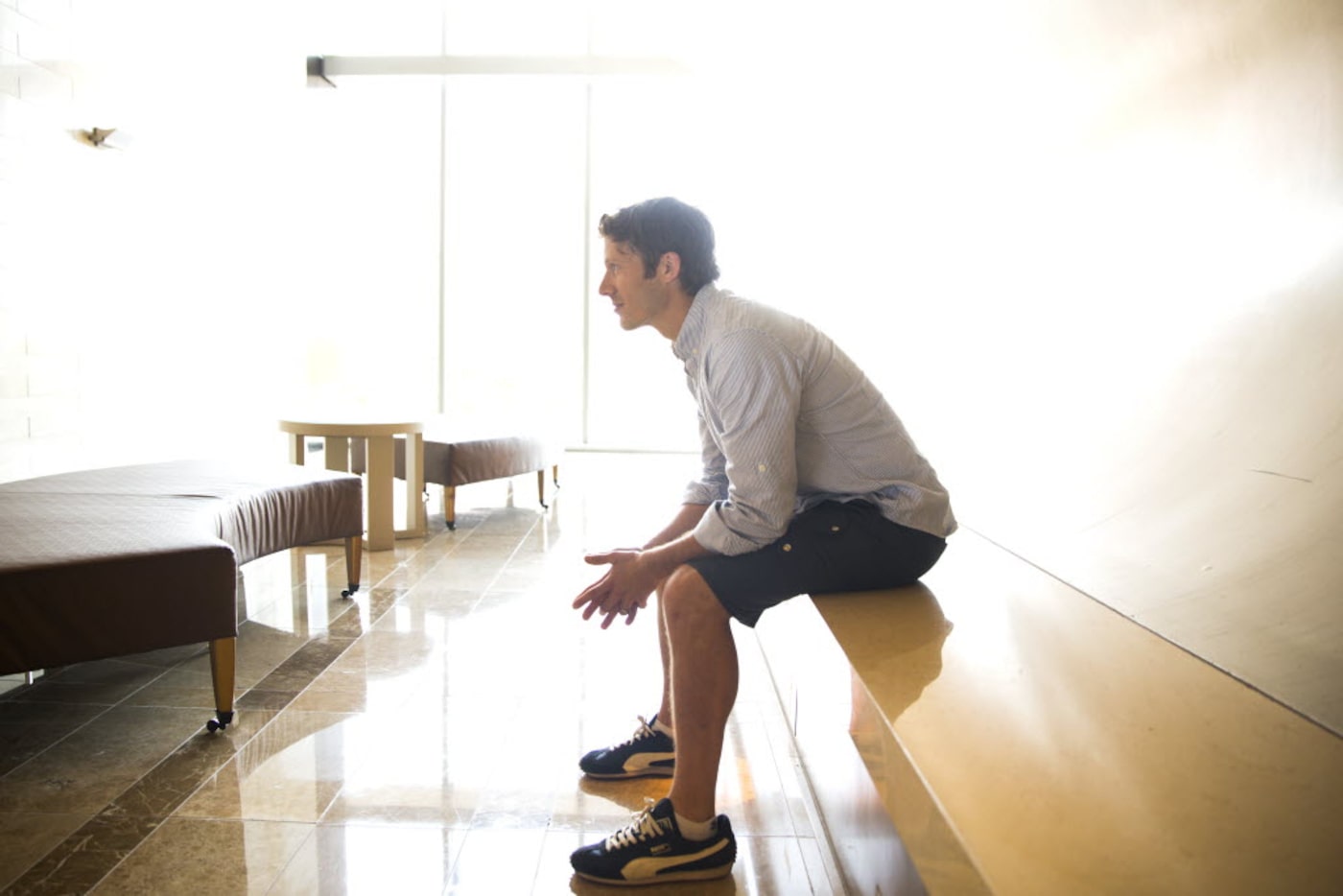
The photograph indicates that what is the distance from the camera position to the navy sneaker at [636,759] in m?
2.10

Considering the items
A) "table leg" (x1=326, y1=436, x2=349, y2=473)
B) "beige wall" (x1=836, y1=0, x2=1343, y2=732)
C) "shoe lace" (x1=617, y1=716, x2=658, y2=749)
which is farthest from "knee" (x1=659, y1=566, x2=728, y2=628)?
"table leg" (x1=326, y1=436, x2=349, y2=473)

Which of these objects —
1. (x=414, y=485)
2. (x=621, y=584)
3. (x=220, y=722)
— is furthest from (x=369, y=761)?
(x=414, y=485)

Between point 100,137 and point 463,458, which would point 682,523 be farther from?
point 100,137

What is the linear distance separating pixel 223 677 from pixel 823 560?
1.46m

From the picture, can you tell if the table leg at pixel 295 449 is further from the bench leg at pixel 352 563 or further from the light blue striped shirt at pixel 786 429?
the light blue striped shirt at pixel 786 429

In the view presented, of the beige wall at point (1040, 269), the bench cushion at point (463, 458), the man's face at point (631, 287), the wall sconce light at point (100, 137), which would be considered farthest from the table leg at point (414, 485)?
the man's face at point (631, 287)

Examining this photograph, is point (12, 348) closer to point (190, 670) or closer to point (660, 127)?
point (190, 670)

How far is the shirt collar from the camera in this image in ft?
6.25

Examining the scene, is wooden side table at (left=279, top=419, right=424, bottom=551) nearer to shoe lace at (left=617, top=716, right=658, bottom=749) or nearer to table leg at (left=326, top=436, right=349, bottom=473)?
table leg at (left=326, top=436, right=349, bottom=473)

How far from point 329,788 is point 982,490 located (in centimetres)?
183

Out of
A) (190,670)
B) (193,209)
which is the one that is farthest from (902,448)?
(193,209)

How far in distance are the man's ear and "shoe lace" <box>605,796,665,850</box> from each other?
0.98m

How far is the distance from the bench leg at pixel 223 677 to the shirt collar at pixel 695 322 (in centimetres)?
128

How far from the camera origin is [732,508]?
1739mm
